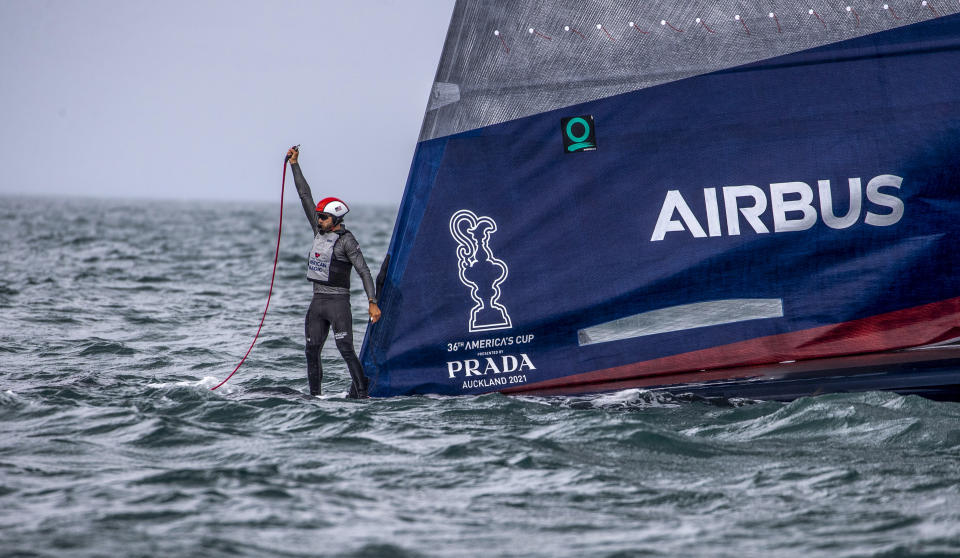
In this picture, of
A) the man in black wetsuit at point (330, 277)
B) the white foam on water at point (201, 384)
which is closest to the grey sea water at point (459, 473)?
the white foam on water at point (201, 384)

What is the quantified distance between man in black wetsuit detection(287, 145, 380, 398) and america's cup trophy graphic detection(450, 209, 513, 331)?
825 millimetres

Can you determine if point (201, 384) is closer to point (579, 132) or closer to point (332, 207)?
point (332, 207)

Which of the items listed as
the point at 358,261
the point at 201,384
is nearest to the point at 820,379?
the point at 358,261

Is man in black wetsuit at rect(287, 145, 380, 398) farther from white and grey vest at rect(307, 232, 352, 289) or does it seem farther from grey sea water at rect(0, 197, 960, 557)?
grey sea water at rect(0, 197, 960, 557)

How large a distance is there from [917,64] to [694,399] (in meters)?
2.70

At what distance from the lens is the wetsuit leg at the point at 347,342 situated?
25.9ft

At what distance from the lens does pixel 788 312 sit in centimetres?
733

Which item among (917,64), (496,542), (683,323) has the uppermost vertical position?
(917,64)

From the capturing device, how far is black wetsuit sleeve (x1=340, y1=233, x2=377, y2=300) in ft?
25.4

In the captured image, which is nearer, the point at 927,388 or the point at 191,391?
the point at 927,388

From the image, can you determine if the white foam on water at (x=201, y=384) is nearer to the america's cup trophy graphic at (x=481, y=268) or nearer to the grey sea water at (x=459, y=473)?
the grey sea water at (x=459, y=473)

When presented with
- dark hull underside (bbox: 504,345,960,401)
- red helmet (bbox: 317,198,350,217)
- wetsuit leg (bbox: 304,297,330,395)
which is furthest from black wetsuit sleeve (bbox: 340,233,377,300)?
dark hull underside (bbox: 504,345,960,401)

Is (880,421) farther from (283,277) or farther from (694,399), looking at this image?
(283,277)

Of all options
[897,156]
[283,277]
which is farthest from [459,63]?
[283,277]
